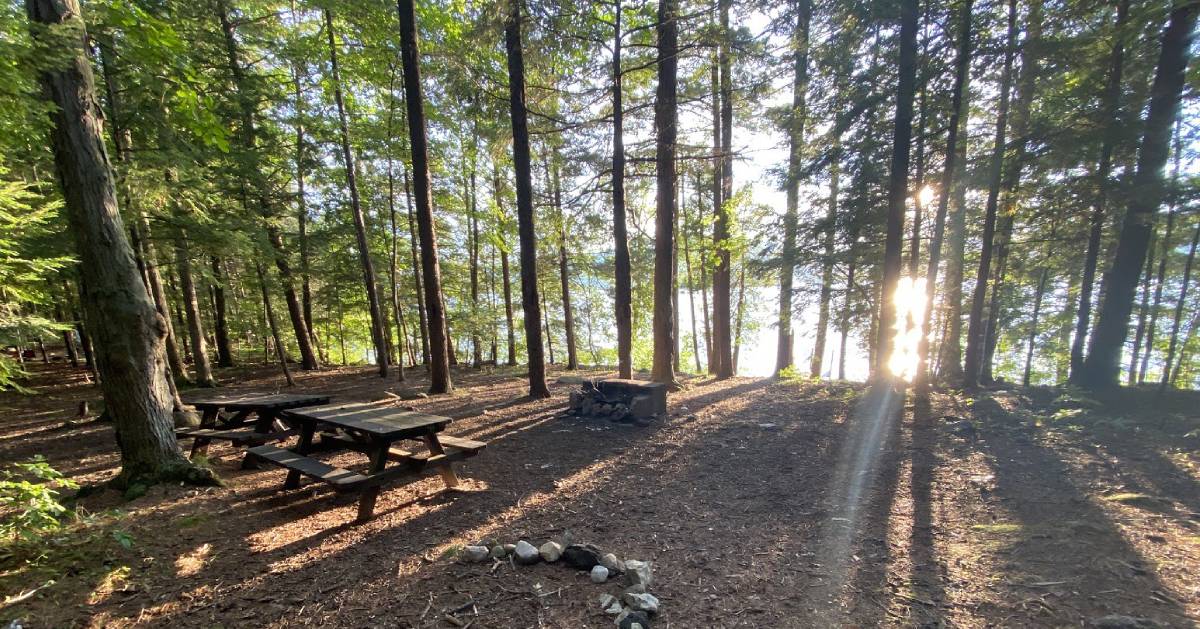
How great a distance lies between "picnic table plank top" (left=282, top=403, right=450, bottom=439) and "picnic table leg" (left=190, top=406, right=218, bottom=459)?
3.81 ft

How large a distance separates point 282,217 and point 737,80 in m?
13.4

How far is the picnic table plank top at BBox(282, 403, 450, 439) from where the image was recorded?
4191 mm

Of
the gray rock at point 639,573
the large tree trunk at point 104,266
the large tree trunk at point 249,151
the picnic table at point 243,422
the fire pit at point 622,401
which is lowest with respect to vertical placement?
the fire pit at point 622,401

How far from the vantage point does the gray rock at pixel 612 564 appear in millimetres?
3166

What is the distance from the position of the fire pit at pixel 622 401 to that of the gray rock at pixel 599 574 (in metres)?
4.29

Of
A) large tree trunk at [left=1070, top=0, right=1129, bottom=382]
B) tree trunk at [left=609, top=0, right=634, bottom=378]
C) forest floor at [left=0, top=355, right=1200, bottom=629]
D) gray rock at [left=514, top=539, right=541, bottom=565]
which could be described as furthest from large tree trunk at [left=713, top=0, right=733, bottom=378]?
gray rock at [left=514, top=539, right=541, bottom=565]

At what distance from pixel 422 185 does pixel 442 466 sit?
691cm

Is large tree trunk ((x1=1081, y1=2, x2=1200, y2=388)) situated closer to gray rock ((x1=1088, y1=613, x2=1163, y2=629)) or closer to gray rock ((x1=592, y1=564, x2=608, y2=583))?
gray rock ((x1=1088, y1=613, x2=1163, y2=629))

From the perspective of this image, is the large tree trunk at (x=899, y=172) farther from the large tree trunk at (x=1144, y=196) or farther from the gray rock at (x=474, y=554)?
the gray rock at (x=474, y=554)

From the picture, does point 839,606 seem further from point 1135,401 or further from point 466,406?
point 1135,401

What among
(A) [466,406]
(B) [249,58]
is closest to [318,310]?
(B) [249,58]

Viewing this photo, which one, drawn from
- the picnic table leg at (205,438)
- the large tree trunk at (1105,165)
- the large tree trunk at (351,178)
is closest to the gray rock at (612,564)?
the picnic table leg at (205,438)

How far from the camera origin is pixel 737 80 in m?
9.95

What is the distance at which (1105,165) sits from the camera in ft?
26.7
